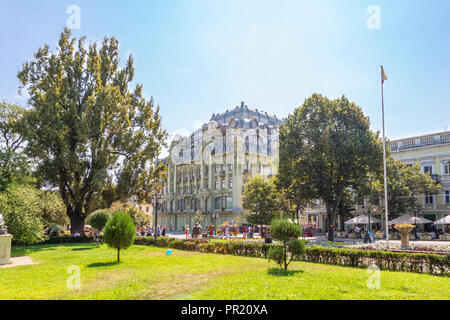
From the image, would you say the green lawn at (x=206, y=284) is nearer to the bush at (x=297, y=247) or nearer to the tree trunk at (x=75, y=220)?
the bush at (x=297, y=247)

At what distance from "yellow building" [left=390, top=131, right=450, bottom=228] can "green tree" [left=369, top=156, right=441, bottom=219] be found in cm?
130

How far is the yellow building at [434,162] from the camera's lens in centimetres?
4041

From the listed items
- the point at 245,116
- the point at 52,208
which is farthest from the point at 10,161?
the point at 245,116

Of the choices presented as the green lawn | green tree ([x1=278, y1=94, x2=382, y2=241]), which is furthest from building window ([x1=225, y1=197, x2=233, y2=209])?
the green lawn

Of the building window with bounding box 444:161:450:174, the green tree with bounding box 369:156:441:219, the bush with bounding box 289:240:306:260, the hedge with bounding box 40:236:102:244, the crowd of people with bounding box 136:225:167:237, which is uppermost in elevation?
the building window with bounding box 444:161:450:174

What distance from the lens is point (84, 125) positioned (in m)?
29.1

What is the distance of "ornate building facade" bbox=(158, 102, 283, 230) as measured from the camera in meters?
61.5

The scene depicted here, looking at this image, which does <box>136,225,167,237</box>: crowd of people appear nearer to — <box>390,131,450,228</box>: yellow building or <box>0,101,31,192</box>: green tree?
<box>0,101,31,192</box>: green tree

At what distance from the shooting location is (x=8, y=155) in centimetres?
2614

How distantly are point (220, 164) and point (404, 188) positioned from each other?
33869 mm

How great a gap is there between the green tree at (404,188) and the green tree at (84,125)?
84.0ft

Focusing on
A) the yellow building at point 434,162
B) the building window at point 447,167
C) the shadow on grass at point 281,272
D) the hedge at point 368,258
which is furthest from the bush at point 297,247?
the building window at point 447,167
